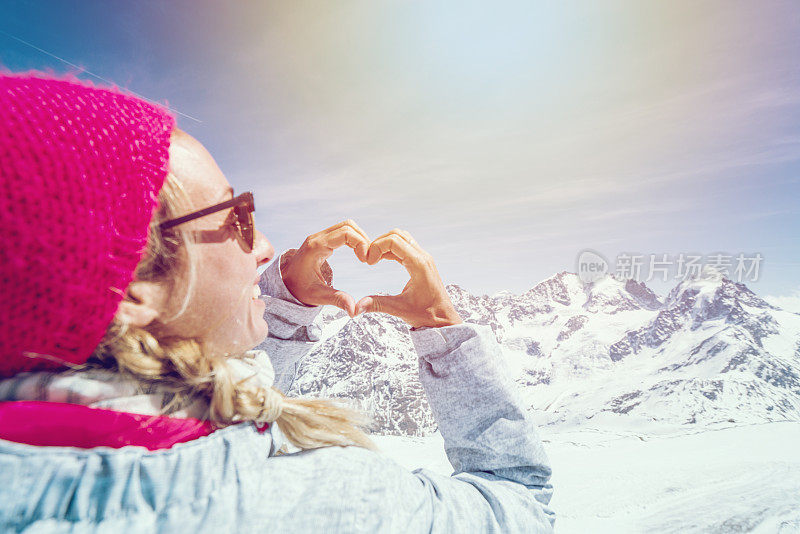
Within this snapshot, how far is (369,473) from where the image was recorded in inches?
53.7

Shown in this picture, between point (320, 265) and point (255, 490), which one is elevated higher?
Result: point (320, 265)

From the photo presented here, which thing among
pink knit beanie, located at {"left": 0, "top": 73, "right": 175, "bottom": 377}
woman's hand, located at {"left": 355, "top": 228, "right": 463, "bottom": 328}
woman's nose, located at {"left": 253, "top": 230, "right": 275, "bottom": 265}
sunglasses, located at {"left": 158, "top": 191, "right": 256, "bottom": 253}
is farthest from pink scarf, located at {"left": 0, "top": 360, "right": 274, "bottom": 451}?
woman's hand, located at {"left": 355, "top": 228, "right": 463, "bottom": 328}

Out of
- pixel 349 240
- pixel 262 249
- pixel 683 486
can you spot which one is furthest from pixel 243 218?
pixel 683 486

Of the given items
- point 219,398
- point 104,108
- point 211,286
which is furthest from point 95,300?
point 104,108

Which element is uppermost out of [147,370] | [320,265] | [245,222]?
[245,222]

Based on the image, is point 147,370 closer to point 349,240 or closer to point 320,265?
point 349,240

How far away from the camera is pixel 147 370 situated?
132cm

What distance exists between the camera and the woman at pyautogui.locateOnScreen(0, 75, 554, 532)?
3.67 feet

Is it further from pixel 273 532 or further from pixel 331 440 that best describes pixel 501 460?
pixel 273 532

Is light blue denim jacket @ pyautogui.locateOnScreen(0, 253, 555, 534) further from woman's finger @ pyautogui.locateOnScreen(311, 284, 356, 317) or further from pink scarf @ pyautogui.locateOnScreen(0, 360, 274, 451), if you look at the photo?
woman's finger @ pyautogui.locateOnScreen(311, 284, 356, 317)

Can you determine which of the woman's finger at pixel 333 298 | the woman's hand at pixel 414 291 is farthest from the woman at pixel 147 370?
the woman's hand at pixel 414 291

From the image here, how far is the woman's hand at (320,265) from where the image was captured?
97.0 inches

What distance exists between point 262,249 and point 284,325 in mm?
878

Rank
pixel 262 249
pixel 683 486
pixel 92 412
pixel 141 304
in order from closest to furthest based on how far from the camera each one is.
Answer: pixel 92 412 → pixel 141 304 → pixel 262 249 → pixel 683 486
